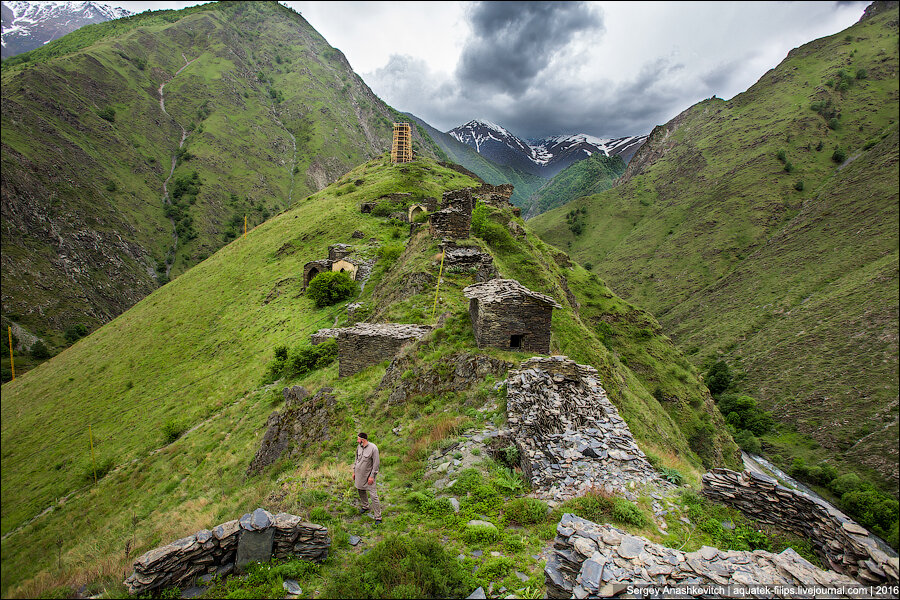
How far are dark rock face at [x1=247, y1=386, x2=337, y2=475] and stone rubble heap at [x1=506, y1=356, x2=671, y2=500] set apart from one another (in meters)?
7.94

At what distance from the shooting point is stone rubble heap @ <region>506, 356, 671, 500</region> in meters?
10.4

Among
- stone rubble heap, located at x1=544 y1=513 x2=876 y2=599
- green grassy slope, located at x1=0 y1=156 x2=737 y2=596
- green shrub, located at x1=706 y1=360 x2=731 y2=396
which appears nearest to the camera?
stone rubble heap, located at x1=544 y1=513 x2=876 y2=599

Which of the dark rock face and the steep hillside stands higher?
the steep hillside

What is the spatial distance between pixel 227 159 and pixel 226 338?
13187 centimetres

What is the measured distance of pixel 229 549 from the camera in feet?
26.1

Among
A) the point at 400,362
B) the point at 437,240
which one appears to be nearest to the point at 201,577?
the point at 400,362

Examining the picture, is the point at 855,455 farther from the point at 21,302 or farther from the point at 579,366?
the point at 21,302

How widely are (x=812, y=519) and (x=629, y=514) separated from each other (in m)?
3.96

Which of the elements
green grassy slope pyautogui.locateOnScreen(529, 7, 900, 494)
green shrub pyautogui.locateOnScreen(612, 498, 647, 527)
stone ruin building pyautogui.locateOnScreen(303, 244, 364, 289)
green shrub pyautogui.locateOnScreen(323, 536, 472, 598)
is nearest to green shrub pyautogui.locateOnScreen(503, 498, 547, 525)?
green shrub pyautogui.locateOnScreen(612, 498, 647, 527)

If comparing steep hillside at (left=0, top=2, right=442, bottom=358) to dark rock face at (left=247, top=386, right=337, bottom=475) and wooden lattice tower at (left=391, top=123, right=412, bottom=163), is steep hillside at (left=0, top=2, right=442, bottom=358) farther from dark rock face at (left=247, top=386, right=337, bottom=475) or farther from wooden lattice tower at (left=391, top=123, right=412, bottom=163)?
wooden lattice tower at (left=391, top=123, right=412, bottom=163)

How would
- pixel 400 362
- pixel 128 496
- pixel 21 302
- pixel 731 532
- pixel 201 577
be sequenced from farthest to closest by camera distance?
pixel 128 496 < pixel 400 362 < pixel 731 532 < pixel 21 302 < pixel 201 577

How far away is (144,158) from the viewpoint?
117 m

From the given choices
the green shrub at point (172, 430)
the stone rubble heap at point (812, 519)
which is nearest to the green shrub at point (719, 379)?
Result: the stone rubble heap at point (812, 519)

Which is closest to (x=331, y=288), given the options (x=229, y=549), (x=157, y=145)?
(x=229, y=549)
